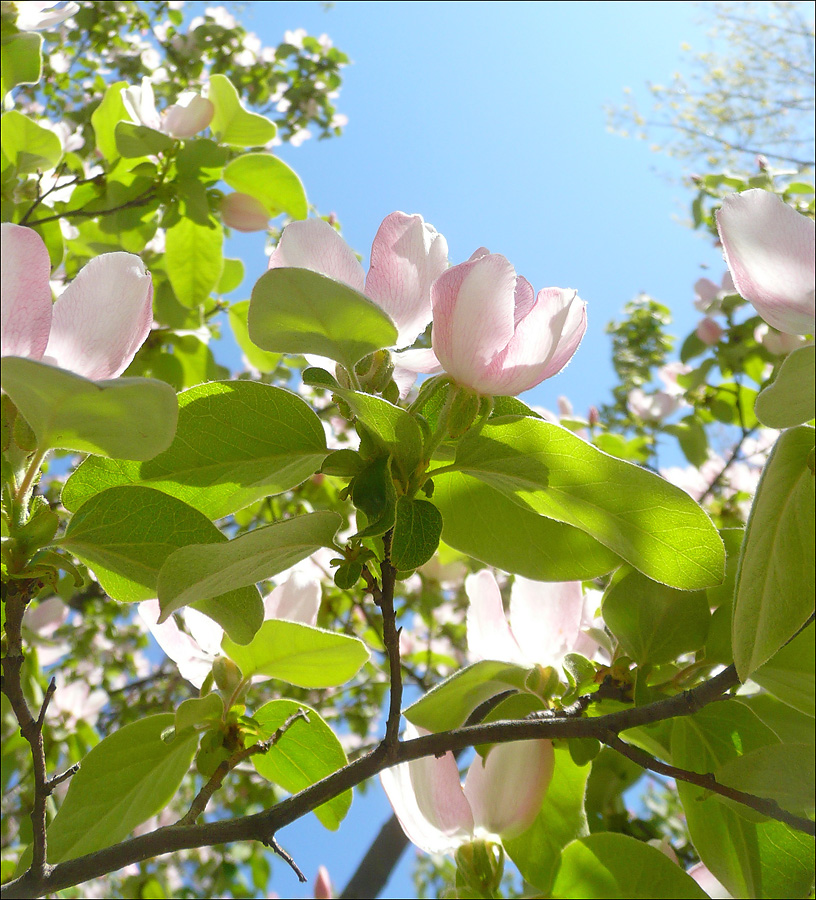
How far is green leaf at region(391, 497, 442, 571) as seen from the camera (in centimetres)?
41

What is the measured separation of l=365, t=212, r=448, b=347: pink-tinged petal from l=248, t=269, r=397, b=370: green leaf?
0.06 metres

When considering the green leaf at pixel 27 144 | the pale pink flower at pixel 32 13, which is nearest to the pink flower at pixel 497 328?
the green leaf at pixel 27 144

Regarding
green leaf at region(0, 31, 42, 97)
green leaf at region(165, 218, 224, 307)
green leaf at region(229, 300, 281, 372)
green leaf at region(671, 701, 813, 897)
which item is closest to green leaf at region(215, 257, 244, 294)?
green leaf at region(229, 300, 281, 372)

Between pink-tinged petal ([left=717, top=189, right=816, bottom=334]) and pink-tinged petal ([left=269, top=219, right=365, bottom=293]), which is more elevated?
pink-tinged petal ([left=269, top=219, right=365, bottom=293])

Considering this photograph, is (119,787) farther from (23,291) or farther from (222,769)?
(23,291)

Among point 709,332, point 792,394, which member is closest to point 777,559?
point 792,394

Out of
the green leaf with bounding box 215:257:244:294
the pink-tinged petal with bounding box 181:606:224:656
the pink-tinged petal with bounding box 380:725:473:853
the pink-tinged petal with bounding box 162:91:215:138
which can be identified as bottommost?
the pink-tinged petal with bounding box 380:725:473:853

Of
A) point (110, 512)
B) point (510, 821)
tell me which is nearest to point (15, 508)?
point (110, 512)

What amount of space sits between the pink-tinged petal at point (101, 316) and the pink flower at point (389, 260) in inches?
3.1

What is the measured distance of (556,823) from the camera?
1.86 feet

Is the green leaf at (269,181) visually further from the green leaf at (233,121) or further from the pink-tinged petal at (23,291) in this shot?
the pink-tinged petal at (23,291)

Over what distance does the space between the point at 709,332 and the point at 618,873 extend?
5.50 feet

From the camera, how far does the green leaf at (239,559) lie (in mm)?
359

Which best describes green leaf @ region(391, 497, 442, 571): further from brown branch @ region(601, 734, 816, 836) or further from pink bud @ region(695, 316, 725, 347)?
pink bud @ region(695, 316, 725, 347)
